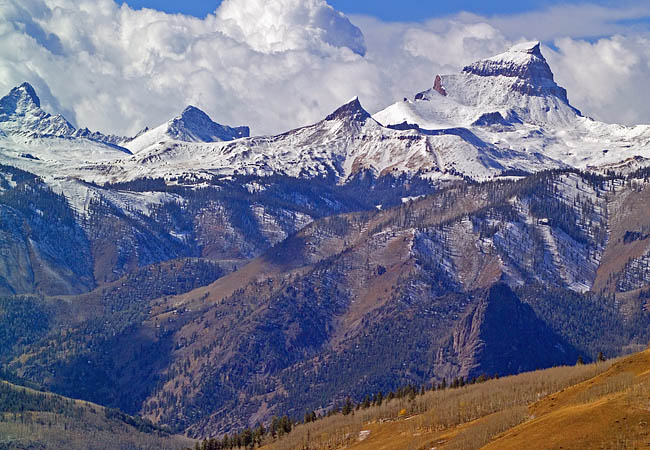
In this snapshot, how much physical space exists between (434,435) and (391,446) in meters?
7.98

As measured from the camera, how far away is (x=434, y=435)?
195m

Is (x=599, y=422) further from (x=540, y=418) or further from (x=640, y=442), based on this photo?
(x=540, y=418)

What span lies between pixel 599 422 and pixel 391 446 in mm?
60824

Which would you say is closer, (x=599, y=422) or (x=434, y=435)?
(x=599, y=422)

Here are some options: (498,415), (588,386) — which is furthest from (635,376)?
(498,415)

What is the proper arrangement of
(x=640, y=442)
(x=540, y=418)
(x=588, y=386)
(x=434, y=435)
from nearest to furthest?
(x=640, y=442)
(x=540, y=418)
(x=588, y=386)
(x=434, y=435)

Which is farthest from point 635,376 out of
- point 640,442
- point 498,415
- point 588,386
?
point 640,442

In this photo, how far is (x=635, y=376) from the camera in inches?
6718

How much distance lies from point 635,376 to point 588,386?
9796mm

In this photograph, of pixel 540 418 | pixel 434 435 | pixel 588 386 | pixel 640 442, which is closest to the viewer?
pixel 640 442

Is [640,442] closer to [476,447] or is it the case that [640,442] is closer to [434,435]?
[476,447]

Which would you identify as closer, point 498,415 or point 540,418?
point 540,418

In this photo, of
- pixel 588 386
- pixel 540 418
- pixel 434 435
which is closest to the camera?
pixel 540 418

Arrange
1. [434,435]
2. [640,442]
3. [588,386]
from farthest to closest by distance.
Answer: [434,435]
[588,386]
[640,442]
